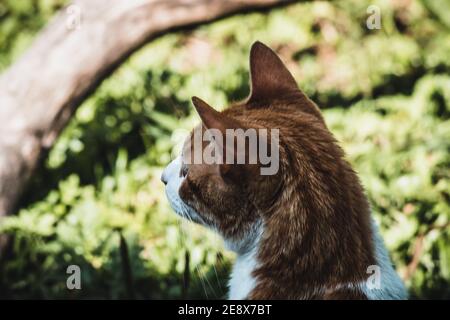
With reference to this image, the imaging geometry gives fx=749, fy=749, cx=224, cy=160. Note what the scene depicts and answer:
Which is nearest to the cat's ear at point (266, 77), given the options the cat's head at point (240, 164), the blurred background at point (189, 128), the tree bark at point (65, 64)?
the cat's head at point (240, 164)

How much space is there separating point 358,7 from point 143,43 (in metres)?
2.35

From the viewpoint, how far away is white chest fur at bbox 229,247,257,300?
2665 millimetres

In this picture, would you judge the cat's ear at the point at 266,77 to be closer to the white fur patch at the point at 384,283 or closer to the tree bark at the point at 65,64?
the white fur patch at the point at 384,283

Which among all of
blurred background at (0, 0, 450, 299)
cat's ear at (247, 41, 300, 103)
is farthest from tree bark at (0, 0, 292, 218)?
cat's ear at (247, 41, 300, 103)

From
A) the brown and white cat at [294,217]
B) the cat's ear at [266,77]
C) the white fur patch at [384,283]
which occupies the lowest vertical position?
the white fur patch at [384,283]

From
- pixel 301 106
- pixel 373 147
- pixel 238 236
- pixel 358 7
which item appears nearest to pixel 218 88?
pixel 373 147

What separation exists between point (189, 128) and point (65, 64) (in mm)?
909

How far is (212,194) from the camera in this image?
2.69 meters

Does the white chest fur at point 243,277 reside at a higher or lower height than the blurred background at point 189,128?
lower

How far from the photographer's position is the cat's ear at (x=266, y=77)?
301cm

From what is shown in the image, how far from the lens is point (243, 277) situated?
2.75 metres

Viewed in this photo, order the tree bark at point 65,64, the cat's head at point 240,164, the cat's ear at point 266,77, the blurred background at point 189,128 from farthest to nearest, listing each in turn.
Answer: the tree bark at point 65,64 < the blurred background at point 189,128 < the cat's ear at point 266,77 < the cat's head at point 240,164

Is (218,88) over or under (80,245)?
over

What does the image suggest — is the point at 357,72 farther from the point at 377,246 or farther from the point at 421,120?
the point at 377,246
